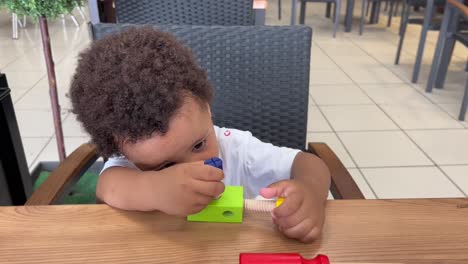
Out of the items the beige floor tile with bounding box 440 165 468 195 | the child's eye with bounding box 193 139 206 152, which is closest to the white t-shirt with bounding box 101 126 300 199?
the child's eye with bounding box 193 139 206 152

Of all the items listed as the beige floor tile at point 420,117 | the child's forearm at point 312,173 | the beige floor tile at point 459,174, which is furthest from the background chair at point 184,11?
the beige floor tile at point 420,117

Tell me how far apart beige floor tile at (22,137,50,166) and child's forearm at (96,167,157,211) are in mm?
1679

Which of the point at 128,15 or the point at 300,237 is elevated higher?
the point at 128,15

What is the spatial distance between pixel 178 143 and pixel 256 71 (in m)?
0.49

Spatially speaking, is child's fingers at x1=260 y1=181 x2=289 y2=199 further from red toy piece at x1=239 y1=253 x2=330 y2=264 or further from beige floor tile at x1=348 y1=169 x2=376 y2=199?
beige floor tile at x1=348 y1=169 x2=376 y2=199

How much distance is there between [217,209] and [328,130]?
2078 millimetres

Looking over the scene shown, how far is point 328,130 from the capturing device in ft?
8.35

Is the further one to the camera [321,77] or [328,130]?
[321,77]

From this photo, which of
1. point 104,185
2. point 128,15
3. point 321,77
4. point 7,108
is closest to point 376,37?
point 321,77

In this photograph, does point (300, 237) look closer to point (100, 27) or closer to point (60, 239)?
point (60, 239)

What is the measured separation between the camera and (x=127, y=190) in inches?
23.7

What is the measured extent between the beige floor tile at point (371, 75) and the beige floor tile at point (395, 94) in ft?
0.37

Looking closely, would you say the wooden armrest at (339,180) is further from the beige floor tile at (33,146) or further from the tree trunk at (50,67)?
the beige floor tile at (33,146)

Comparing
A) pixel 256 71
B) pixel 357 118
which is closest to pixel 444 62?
pixel 357 118
